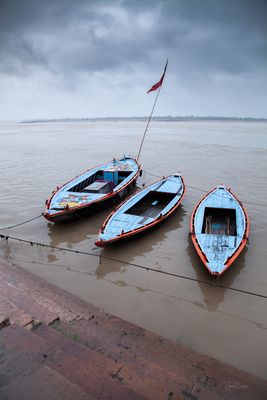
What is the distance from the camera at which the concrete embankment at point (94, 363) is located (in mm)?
3701

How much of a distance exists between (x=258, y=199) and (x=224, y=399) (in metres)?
16.1

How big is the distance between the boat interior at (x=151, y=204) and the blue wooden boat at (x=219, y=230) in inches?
95.3

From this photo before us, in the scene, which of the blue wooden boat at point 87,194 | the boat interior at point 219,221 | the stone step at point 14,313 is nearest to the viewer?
the stone step at point 14,313

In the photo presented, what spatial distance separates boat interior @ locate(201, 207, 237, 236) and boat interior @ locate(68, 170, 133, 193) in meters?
5.95

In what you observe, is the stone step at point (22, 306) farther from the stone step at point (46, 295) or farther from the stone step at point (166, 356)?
the stone step at point (166, 356)

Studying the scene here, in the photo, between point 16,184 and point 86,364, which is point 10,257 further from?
point 16,184

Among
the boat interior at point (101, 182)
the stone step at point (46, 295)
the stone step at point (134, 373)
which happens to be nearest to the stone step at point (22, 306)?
the stone step at point (46, 295)

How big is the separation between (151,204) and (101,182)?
338cm

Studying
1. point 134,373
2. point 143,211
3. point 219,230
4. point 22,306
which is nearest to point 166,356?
point 134,373

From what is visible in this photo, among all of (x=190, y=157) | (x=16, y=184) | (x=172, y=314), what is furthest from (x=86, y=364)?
(x=190, y=157)

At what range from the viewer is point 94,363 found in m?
4.40

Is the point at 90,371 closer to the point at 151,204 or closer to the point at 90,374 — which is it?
the point at 90,374

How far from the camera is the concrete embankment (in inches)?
146

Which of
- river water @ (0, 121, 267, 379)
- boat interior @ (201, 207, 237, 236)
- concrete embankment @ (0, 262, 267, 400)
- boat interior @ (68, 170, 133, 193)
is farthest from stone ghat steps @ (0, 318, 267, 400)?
boat interior @ (68, 170, 133, 193)
